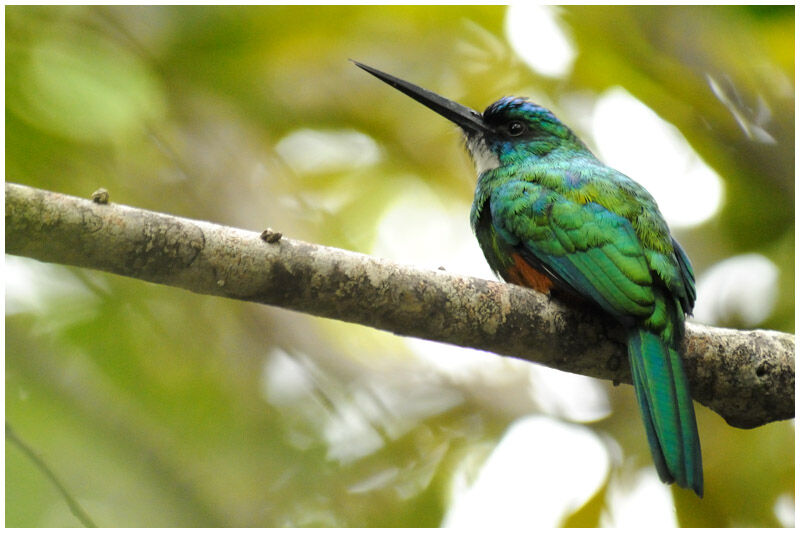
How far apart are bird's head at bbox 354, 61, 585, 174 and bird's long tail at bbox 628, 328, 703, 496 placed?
141cm

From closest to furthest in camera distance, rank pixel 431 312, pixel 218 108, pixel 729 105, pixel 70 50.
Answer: pixel 431 312 < pixel 70 50 < pixel 729 105 < pixel 218 108

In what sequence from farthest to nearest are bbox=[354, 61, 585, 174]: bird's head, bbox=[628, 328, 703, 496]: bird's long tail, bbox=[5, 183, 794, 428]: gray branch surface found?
bbox=[354, 61, 585, 174]: bird's head, bbox=[628, 328, 703, 496]: bird's long tail, bbox=[5, 183, 794, 428]: gray branch surface

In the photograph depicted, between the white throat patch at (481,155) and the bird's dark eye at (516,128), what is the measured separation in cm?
14

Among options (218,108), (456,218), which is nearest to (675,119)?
(456,218)

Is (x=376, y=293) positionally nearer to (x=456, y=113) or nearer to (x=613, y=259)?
(x=613, y=259)

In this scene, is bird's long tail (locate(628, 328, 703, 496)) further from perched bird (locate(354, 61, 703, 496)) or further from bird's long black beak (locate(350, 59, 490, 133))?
bird's long black beak (locate(350, 59, 490, 133))

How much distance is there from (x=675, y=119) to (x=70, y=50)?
3.07 metres

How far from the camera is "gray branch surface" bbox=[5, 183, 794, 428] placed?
2.05 m

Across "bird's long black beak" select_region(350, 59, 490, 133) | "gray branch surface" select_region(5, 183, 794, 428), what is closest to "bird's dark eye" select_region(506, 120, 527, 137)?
"bird's long black beak" select_region(350, 59, 490, 133)

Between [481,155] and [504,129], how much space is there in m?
0.17

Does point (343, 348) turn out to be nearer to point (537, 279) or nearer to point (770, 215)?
point (537, 279)

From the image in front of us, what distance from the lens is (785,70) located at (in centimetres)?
406

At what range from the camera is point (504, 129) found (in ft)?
13.0

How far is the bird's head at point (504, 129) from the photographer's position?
383 centimetres
